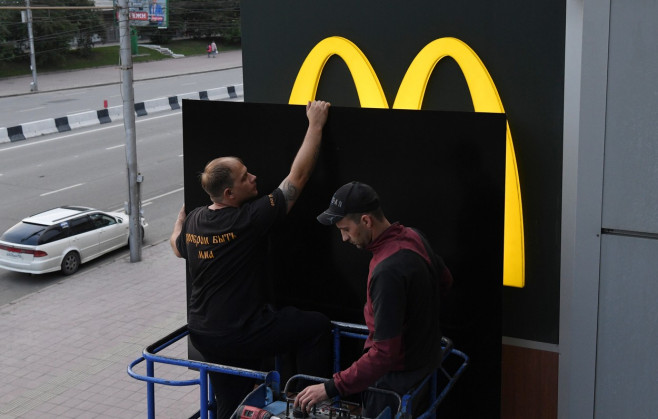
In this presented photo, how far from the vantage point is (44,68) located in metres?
49.8

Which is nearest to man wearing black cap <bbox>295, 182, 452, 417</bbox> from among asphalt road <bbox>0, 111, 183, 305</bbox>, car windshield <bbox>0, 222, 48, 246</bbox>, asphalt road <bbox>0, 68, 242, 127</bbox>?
asphalt road <bbox>0, 111, 183, 305</bbox>

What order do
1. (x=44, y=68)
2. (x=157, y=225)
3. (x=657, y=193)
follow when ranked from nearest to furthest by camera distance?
(x=657, y=193) → (x=157, y=225) → (x=44, y=68)

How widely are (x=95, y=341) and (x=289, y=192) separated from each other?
29.8ft

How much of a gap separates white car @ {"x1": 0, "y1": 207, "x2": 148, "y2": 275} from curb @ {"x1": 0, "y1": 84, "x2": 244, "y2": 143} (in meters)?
11.0

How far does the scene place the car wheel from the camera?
17.6 meters

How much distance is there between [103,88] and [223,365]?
40522 millimetres

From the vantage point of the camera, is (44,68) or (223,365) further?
(44,68)

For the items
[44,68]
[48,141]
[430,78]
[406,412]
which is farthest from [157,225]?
[44,68]

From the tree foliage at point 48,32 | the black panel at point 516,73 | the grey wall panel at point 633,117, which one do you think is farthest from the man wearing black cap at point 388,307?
the tree foliage at point 48,32

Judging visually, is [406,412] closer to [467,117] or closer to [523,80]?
[467,117]

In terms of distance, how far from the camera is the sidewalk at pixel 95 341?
36.0 feet

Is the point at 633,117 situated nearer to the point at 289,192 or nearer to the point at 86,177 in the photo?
the point at 289,192

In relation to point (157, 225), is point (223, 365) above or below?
above

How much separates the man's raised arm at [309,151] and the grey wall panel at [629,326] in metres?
2.07
